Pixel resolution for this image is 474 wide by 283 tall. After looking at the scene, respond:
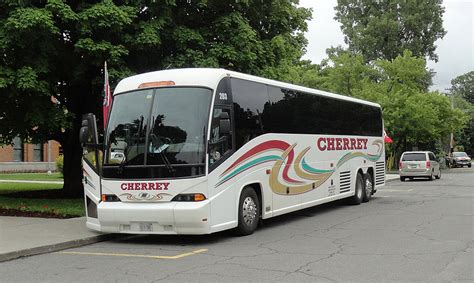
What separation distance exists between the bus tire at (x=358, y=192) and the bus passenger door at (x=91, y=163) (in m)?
9.18

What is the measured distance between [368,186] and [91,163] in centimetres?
1066

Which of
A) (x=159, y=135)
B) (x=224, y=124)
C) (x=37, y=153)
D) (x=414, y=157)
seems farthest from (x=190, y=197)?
(x=37, y=153)

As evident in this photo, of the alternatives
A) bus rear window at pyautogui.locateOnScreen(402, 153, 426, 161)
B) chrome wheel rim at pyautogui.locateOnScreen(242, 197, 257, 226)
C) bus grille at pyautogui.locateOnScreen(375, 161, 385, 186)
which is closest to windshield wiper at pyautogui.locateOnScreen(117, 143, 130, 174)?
chrome wheel rim at pyautogui.locateOnScreen(242, 197, 257, 226)

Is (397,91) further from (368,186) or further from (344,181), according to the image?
(344,181)

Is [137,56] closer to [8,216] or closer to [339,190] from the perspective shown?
[8,216]

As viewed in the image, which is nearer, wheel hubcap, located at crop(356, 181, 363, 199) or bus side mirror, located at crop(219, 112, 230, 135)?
bus side mirror, located at crop(219, 112, 230, 135)

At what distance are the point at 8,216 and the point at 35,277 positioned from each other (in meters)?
6.92

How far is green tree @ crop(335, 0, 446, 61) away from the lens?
186 ft

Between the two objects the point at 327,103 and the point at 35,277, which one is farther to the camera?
the point at 327,103

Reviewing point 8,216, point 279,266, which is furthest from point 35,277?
point 8,216

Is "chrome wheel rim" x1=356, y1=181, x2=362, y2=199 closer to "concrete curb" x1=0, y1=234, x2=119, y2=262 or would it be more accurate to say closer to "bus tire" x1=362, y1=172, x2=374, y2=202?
"bus tire" x1=362, y1=172, x2=374, y2=202

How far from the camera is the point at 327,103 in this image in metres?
15.2

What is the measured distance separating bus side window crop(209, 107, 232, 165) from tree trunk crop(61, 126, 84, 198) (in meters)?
9.88

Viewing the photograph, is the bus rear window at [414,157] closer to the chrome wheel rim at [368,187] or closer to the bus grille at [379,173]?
the bus grille at [379,173]
